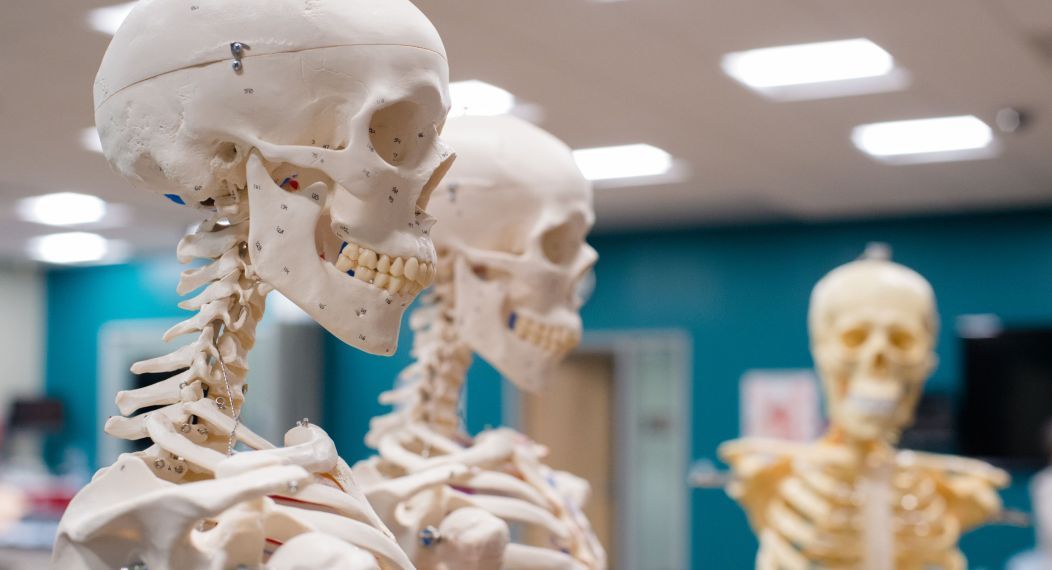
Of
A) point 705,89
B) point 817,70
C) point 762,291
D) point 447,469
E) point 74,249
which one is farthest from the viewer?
point 74,249

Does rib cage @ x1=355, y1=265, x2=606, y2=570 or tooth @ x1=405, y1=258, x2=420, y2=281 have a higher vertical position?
tooth @ x1=405, y1=258, x2=420, y2=281

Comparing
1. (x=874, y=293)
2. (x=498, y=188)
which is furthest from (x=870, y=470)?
(x=498, y=188)

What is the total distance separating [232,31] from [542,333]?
103 centimetres

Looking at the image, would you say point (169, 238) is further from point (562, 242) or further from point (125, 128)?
point (125, 128)

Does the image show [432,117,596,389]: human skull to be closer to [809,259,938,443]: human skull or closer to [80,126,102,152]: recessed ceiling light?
[809,259,938,443]: human skull

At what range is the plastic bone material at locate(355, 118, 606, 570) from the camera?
208cm

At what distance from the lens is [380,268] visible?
1.52 meters

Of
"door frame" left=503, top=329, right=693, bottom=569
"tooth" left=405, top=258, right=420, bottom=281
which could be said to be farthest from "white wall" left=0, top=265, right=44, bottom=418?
"tooth" left=405, top=258, right=420, bottom=281

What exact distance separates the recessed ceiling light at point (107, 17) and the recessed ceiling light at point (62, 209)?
10.1ft

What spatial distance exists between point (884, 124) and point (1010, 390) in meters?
2.55

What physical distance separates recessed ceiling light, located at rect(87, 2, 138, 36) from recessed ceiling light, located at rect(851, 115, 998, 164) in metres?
2.98

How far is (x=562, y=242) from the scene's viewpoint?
2363 millimetres

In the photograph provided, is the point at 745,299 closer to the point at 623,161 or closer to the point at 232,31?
the point at 623,161

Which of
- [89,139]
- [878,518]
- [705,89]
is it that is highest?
[705,89]
